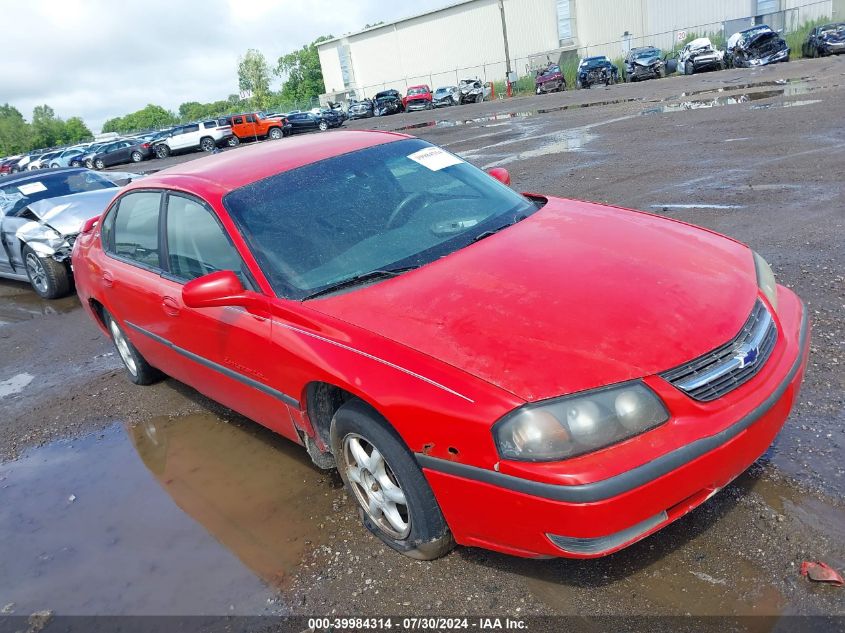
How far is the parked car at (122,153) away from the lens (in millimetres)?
37625

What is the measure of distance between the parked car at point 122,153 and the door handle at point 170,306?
38.2m

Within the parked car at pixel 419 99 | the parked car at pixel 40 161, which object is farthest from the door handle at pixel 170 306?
the parked car at pixel 40 161

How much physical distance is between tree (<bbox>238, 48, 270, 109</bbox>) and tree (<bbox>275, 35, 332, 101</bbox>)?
9034 millimetres

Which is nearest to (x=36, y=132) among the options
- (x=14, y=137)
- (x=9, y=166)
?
(x=14, y=137)

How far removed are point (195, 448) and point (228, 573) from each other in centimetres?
130

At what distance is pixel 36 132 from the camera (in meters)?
94.5

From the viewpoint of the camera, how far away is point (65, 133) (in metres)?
105

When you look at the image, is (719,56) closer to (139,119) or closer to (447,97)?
(447,97)

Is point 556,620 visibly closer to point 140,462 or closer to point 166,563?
point 166,563

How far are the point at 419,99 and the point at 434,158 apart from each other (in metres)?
38.9

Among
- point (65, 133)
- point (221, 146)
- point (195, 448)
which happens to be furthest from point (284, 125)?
point (65, 133)

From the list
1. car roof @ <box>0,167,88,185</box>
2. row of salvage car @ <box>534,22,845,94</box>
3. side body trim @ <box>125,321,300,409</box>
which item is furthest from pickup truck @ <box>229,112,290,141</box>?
side body trim @ <box>125,321,300,409</box>

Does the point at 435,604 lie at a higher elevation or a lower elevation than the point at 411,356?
lower

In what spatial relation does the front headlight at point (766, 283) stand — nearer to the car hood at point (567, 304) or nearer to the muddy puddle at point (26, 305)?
the car hood at point (567, 304)
